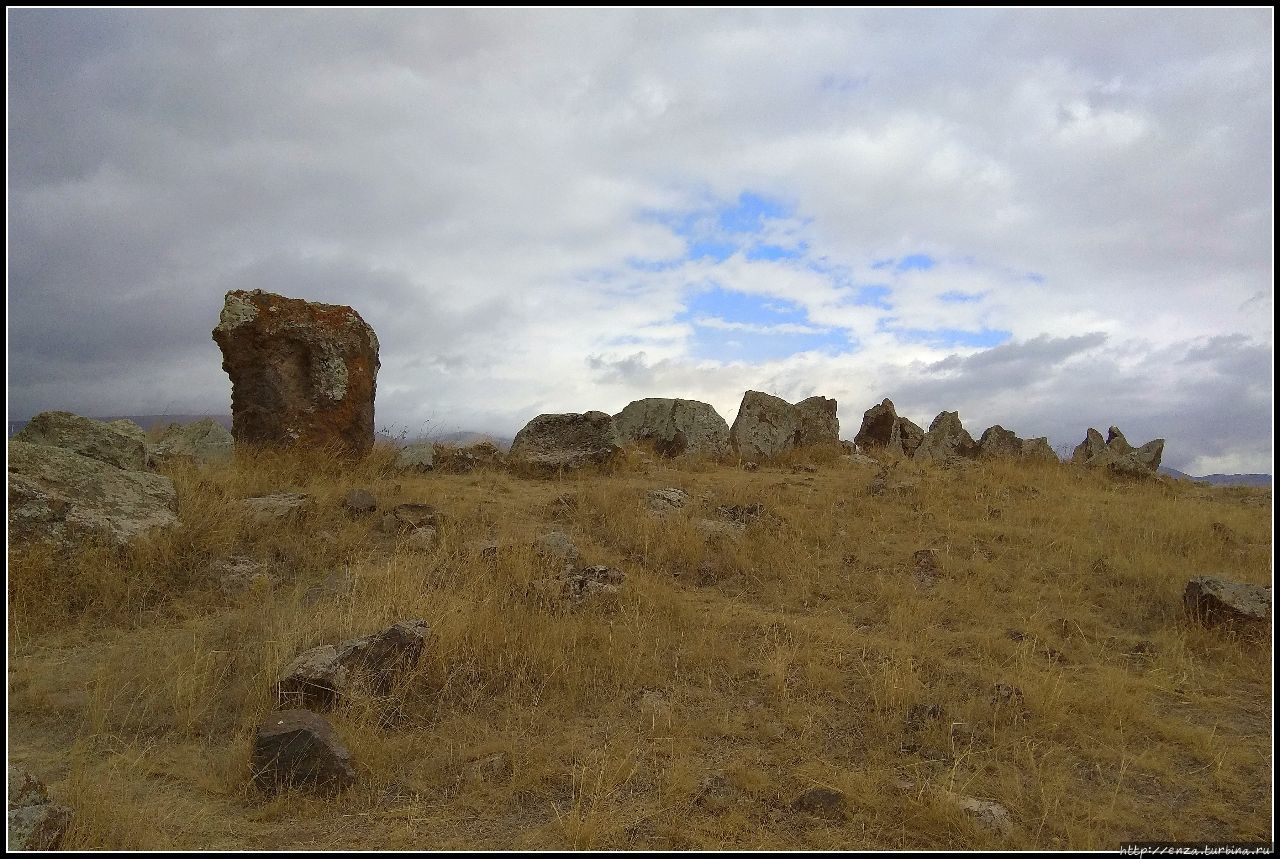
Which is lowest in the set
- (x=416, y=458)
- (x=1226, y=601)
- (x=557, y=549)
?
(x=1226, y=601)

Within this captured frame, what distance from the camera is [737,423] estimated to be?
43.5 feet

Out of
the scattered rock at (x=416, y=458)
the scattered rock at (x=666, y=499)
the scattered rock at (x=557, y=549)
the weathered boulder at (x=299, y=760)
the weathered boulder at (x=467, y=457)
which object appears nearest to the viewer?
the weathered boulder at (x=299, y=760)

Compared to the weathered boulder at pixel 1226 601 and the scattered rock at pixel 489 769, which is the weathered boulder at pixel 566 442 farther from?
the scattered rock at pixel 489 769

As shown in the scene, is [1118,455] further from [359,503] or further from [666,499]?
[359,503]

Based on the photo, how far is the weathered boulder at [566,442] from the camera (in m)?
10.5

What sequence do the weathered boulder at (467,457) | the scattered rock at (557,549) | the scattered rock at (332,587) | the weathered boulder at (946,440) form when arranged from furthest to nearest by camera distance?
1. the weathered boulder at (946,440)
2. the weathered boulder at (467,457)
3. the scattered rock at (557,549)
4. the scattered rock at (332,587)

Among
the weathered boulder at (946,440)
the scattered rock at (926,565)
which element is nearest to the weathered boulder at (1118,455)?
the weathered boulder at (946,440)

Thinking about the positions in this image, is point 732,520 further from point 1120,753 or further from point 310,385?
point 310,385

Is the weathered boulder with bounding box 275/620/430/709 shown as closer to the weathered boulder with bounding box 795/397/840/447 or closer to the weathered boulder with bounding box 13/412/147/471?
the weathered boulder with bounding box 13/412/147/471

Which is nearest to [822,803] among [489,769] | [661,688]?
[661,688]

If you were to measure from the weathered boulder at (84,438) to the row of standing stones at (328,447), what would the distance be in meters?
0.01

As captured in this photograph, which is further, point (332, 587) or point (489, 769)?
point (332, 587)

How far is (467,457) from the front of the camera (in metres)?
10.5

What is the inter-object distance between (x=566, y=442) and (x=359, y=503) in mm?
3796
